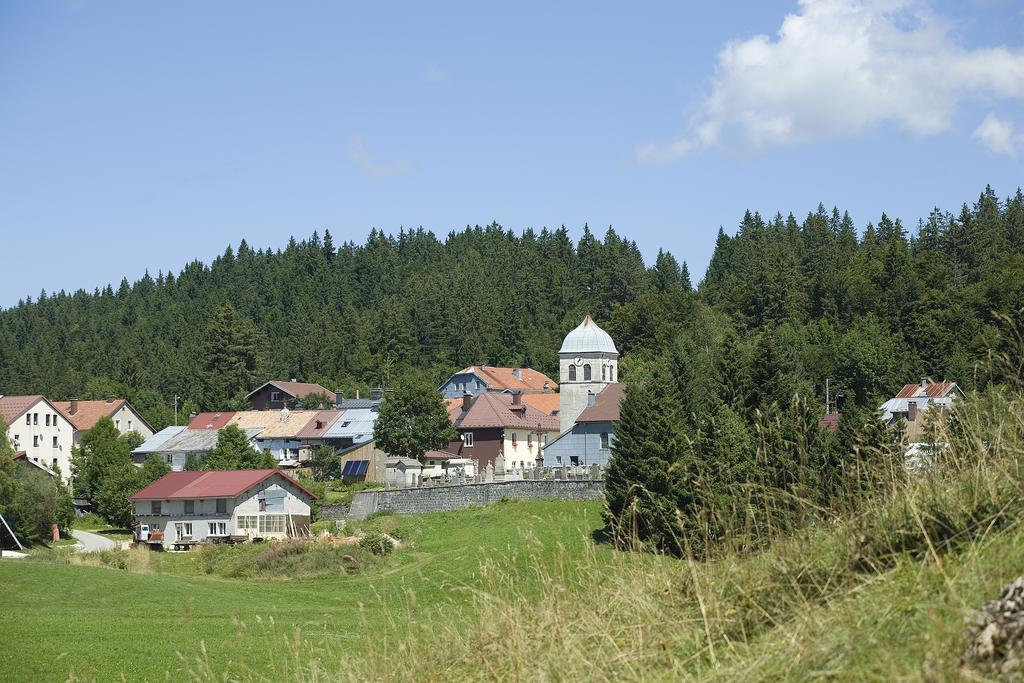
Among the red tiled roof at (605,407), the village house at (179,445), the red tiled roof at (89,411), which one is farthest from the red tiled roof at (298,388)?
the red tiled roof at (605,407)

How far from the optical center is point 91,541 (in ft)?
167

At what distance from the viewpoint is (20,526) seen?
154 feet

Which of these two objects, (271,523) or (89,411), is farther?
(89,411)

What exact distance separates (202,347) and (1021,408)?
118393mm

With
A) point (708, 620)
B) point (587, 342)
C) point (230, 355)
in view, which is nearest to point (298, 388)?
point (230, 355)

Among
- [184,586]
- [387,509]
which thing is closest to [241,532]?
[387,509]

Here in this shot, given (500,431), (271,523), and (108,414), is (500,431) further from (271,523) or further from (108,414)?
(108,414)

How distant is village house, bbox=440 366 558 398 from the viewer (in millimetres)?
93438

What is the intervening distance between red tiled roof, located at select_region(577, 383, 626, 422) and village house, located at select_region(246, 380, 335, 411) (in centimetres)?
4632

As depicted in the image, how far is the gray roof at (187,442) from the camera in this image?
75.9m

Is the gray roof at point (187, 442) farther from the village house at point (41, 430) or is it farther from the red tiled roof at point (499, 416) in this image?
the red tiled roof at point (499, 416)

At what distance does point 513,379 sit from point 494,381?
319 centimetres

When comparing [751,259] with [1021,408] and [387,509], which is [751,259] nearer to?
[387,509]

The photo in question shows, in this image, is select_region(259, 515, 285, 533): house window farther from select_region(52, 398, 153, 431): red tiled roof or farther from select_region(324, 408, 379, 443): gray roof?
select_region(52, 398, 153, 431): red tiled roof
